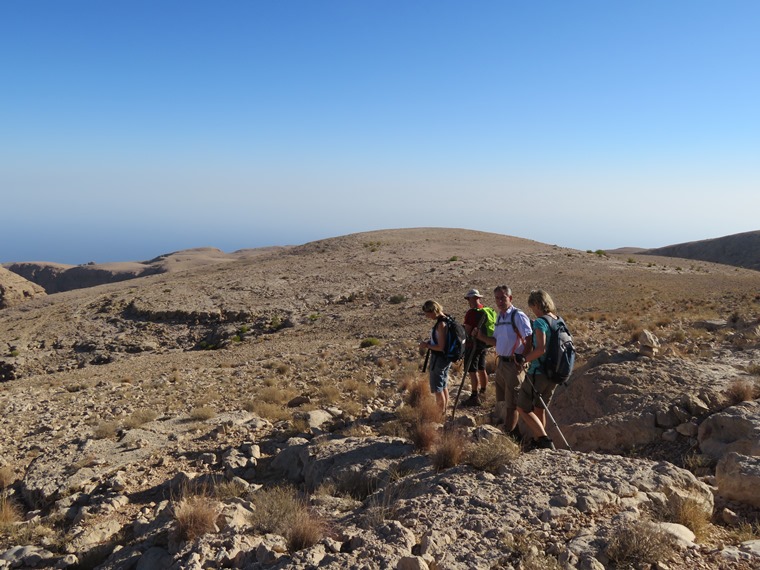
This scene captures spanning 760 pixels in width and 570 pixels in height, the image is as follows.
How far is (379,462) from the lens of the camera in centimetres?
641

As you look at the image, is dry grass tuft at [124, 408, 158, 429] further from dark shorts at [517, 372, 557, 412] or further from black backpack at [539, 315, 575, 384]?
black backpack at [539, 315, 575, 384]

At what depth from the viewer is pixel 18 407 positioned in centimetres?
1248

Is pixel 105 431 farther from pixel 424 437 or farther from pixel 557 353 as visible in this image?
pixel 557 353

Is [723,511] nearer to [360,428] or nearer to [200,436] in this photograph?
[360,428]

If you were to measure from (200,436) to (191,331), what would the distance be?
16087 millimetres

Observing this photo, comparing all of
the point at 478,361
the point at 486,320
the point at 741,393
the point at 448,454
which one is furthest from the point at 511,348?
the point at 741,393

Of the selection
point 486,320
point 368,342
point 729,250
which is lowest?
point 368,342

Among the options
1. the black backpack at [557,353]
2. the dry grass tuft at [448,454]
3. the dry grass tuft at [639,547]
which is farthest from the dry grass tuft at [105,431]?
the dry grass tuft at [639,547]

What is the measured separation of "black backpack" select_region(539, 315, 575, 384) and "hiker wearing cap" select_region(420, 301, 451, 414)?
2113mm

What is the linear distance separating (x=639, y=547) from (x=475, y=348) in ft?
16.1

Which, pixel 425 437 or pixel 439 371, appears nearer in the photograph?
pixel 425 437

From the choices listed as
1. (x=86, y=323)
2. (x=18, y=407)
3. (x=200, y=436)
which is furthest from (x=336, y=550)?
(x=86, y=323)

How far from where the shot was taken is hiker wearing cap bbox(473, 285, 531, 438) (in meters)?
6.53

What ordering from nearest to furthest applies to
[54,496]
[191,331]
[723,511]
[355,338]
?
[723,511] < [54,496] < [355,338] < [191,331]
